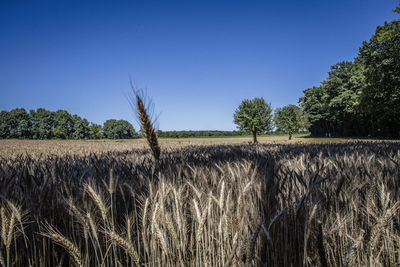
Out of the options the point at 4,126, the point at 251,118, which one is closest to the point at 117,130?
the point at 4,126

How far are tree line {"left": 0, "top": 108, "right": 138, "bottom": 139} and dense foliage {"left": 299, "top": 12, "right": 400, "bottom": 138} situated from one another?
375ft

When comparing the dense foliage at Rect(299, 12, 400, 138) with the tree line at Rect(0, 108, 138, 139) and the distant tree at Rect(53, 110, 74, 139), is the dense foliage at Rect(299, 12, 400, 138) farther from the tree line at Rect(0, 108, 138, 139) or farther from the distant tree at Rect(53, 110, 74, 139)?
the distant tree at Rect(53, 110, 74, 139)

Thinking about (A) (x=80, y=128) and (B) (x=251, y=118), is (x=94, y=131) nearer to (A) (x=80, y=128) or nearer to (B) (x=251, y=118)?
(A) (x=80, y=128)

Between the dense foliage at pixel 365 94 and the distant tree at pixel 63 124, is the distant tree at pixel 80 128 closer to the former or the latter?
the distant tree at pixel 63 124

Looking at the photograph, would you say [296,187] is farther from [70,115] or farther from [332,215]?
[70,115]

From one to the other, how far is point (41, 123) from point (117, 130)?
40325 millimetres

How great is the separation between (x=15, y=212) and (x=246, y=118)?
29.9m

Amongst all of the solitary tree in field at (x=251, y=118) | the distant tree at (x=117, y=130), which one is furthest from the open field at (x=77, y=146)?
the distant tree at (x=117, y=130)

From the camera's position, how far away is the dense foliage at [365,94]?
1642cm

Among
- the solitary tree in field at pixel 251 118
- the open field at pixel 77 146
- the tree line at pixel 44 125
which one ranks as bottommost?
the open field at pixel 77 146

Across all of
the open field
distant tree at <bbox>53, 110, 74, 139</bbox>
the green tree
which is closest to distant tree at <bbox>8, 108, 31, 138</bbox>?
distant tree at <bbox>53, 110, 74, 139</bbox>

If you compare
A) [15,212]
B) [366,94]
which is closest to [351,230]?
[15,212]

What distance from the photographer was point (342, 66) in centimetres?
4906

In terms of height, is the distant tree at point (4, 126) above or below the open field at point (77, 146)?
above
